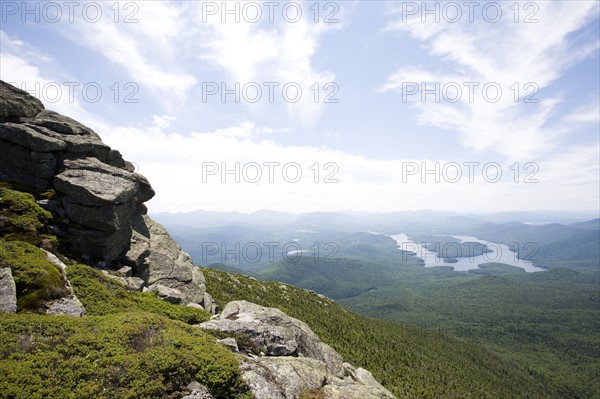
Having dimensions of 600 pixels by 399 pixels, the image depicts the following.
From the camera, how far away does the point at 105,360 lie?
1247cm

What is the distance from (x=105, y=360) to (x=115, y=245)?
1971cm

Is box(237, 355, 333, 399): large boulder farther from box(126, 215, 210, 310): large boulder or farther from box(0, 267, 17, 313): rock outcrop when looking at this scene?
box(126, 215, 210, 310): large boulder

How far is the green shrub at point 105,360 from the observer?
1112 centimetres

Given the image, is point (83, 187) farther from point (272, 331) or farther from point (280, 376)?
point (280, 376)

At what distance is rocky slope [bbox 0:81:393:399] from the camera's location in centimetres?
1767

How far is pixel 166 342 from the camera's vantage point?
48.1ft

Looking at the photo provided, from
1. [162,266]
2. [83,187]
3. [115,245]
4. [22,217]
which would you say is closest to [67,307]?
[22,217]

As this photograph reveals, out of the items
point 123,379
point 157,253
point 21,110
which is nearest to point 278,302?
point 157,253

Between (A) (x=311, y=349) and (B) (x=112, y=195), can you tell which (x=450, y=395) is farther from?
(B) (x=112, y=195)

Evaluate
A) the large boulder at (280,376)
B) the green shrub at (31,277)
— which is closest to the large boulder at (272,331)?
the large boulder at (280,376)

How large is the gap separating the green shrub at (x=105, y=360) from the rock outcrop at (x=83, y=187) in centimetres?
1274

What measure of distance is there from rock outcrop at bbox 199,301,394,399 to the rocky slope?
0.24 ft

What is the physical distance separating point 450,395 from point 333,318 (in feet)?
129

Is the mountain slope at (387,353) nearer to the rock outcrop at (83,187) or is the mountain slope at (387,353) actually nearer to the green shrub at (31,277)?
the rock outcrop at (83,187)
